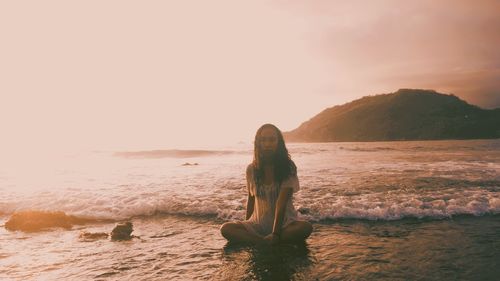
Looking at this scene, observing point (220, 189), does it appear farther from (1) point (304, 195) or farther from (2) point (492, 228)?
(2) point (492, 228)

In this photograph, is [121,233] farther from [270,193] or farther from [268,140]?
[268,140]

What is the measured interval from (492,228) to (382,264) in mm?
3606

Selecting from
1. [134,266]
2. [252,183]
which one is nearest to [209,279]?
[134,266]

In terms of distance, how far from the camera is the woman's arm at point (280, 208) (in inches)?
233

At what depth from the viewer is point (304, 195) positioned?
1152 centimetres

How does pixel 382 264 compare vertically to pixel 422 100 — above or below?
below

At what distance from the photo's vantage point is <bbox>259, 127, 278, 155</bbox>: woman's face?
615cm

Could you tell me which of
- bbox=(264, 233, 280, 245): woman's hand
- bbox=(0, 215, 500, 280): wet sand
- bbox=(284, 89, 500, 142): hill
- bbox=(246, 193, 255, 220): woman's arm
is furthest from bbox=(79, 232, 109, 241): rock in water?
bbox=(284, 89, 500, 142): hill

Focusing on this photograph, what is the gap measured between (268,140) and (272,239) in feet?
5.94

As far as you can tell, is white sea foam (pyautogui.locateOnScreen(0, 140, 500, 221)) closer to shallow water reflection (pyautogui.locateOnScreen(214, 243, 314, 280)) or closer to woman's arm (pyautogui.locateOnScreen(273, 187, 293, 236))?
shallow water reflection (pyautogui.locateOnScreen(214, 243, 314, 280))

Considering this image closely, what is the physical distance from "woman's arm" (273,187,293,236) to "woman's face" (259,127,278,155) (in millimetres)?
760

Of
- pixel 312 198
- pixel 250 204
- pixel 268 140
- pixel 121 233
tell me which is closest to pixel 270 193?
pixel 250 204

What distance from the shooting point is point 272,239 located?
20.0 ft

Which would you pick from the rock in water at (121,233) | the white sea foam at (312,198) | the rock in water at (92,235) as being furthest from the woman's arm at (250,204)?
the rock in water at (92,235)
